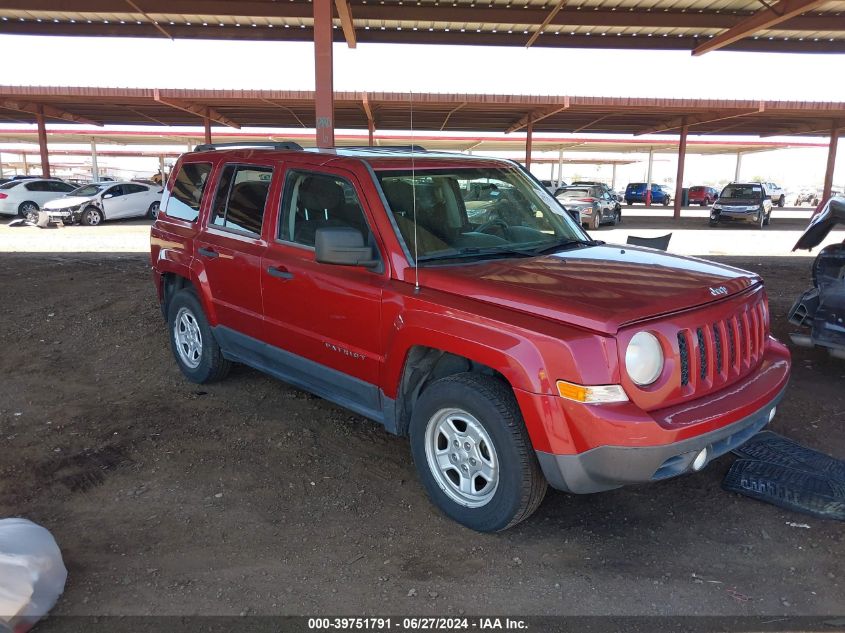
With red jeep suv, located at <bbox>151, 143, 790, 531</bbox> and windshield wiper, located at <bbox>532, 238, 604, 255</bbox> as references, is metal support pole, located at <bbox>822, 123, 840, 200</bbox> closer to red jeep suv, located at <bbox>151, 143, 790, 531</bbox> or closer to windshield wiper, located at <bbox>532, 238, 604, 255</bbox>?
windshield wiper, located at <bbox>532, 238, 604, 255</bbox>

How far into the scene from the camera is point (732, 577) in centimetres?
305

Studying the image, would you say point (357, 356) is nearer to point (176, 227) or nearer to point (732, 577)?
point (732, 577)

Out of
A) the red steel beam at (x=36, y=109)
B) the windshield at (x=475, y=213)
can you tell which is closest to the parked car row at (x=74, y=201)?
the red steel beam at (x=36, y=109)

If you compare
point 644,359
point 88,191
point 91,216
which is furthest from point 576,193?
point 644,359

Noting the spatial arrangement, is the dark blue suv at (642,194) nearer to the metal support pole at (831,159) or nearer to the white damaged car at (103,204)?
the metal support pole at (831,159)

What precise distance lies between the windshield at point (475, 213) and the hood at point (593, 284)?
243 mm

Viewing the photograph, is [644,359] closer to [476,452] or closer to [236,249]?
[476,452]

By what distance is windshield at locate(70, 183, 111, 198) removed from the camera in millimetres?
21386

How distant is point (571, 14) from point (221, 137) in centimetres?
2996

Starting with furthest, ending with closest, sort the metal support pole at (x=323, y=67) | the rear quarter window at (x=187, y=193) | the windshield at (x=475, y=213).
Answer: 1. the metal support pole at (x=323, y=67)
2. the rear quarter window at (x=187, y=193)
3. the windshield at (x=475, y=213)

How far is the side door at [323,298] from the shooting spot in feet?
12.4

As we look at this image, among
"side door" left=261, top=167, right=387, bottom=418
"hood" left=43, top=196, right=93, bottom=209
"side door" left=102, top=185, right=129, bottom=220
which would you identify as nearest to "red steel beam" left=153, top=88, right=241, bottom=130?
"side door" left=102, top=185, right=129, bottom=220

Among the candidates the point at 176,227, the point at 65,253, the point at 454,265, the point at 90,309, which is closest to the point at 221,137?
the point at 65,253

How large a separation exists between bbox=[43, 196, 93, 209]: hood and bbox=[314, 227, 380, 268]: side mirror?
20.0m
